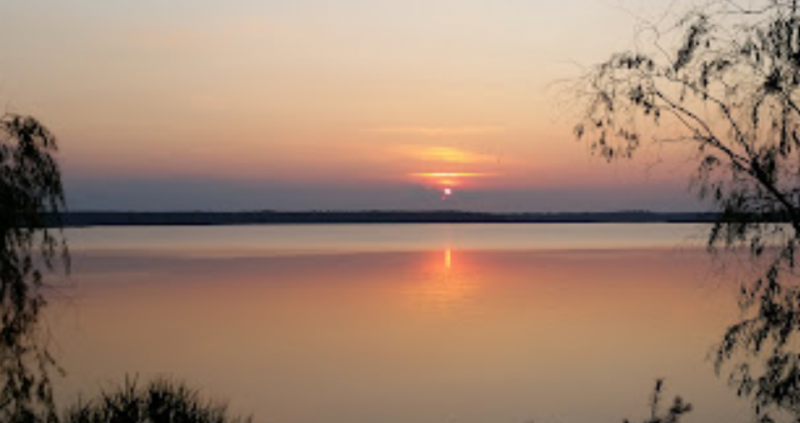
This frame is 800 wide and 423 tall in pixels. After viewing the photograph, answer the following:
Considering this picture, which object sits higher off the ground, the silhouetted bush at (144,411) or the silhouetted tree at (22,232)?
the silhouetted tree at (22,232)

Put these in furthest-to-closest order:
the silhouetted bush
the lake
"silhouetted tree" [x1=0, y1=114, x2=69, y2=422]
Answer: the lake
the silhouetted bush
"silhouetted tree" [x1=0, y1=114, x2=69, y2=422]

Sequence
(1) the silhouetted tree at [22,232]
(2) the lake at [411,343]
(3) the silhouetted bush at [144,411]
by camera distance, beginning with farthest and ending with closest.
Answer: (2) the lake at [411,343] < (3) the silhouetted bush at [144,411] < (1) the silhouetted tree at [22,232]

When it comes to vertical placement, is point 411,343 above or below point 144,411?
below

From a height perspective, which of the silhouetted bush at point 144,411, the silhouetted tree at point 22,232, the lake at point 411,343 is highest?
the silhouetted tree at point 22,232

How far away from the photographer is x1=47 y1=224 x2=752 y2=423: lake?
28.8m

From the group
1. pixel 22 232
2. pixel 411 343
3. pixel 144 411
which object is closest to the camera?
pixel 22 232

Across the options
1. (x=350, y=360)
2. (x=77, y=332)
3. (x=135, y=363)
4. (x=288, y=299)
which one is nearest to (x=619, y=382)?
(x=350, y=360)

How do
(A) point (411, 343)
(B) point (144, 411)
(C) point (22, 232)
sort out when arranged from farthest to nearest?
(A) point (411, 343)
(B) point (144, 411)
(C) point (22, 232)

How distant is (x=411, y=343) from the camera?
4266 cm

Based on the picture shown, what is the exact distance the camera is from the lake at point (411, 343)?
2884 centimetres

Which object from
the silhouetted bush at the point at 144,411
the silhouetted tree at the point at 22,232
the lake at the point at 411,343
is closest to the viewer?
the silhouetted tree at the point at 22,232

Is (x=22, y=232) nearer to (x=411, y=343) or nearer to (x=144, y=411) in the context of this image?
(x=144, y=411)

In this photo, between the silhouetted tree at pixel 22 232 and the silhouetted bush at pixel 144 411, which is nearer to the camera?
the silhouetted tree at pixel 22 232

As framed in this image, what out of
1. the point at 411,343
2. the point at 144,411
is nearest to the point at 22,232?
the point at 144,411
